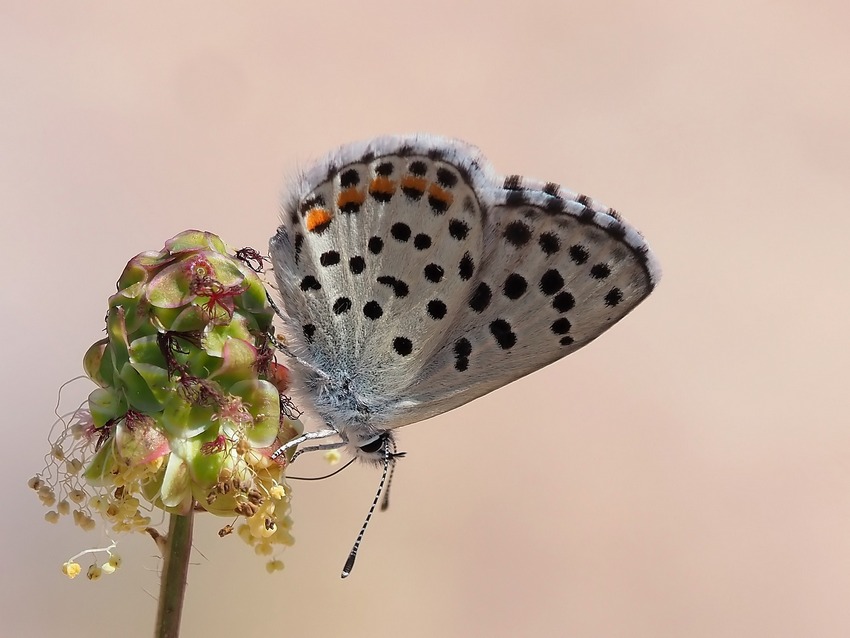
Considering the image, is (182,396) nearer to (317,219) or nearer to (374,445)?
(317,219)

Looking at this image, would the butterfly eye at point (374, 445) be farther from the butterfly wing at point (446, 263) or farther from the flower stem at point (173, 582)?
the flower stem at point (173, 582)

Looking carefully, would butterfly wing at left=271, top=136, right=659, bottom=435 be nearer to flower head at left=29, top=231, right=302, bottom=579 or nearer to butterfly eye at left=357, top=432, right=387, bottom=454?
butterfly eye at left=357, top=432, right=387, bottom=454

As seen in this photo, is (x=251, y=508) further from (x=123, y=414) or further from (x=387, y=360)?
(x=387, y=360)

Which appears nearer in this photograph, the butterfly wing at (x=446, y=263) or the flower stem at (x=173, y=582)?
the flower stem at (x=173, y=582)

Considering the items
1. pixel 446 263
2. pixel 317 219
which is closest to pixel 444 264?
pixel 446 263

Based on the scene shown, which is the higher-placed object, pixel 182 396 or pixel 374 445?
pixel 182 396

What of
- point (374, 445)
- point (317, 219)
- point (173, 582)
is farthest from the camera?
point (374, 445)

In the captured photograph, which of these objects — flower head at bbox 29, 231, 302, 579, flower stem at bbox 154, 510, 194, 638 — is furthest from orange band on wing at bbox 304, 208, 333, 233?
flower stem at bbox 154, 510, 194, 638

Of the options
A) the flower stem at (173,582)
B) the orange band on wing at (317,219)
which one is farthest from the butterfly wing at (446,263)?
the flower stem at (173,582)
